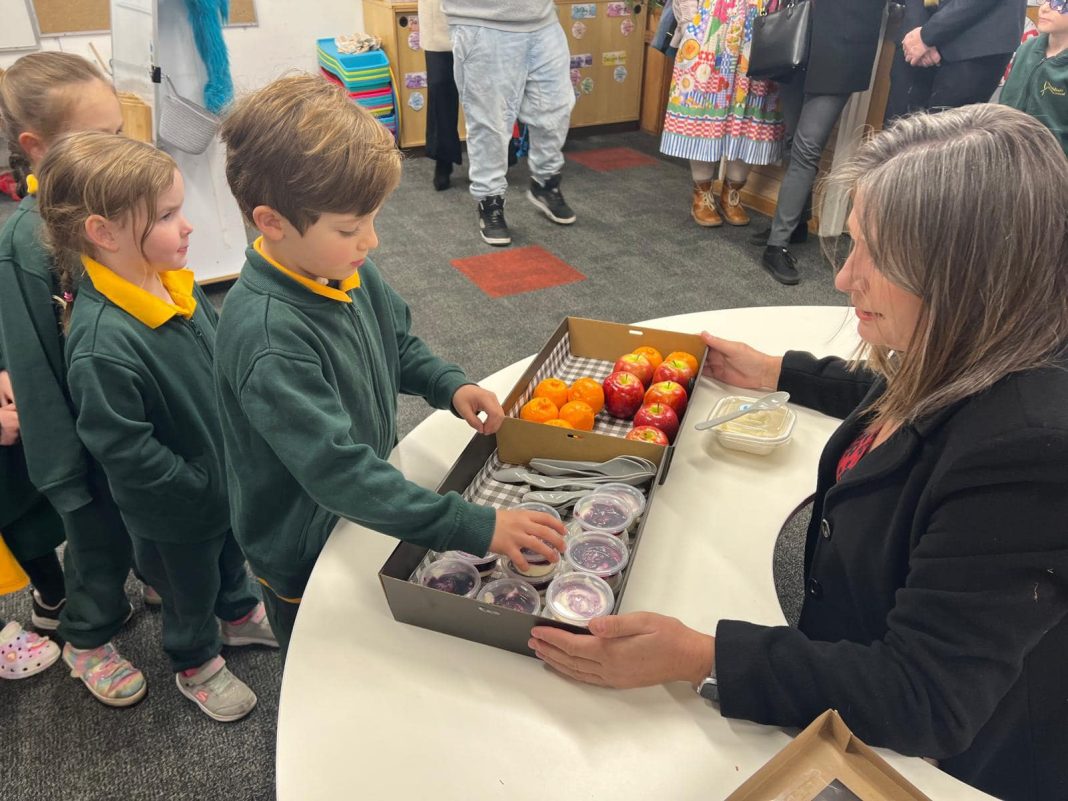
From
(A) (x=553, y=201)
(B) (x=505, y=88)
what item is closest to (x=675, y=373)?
(B) (x=505, y=88)

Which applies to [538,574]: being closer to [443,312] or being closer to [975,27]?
[443,312]

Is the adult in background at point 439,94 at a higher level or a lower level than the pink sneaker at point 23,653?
higher

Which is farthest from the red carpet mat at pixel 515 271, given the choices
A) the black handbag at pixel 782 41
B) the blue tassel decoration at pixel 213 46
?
the blue tassel decoration at pixel 213 46

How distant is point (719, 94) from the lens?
12.0 feet

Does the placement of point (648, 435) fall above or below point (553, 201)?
above

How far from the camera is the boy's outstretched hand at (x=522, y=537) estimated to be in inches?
35.1

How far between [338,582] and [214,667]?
873 millimetres

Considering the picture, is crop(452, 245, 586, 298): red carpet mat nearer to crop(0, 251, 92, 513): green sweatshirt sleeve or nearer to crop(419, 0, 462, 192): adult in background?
crop(419, 0, 462, 192): adult in background

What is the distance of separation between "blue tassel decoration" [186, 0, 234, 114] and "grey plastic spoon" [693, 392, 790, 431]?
84.5 inches

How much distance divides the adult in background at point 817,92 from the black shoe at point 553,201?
3.65ft

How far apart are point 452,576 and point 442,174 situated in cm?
406

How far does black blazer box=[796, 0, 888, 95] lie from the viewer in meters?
3.05

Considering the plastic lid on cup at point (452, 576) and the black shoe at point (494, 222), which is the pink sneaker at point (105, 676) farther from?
the black shoe at point (494, 222)

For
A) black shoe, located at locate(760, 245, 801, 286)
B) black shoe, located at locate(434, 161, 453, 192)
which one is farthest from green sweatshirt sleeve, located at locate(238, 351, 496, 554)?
black shoe, located at locate(434, 161, 453, 192)
